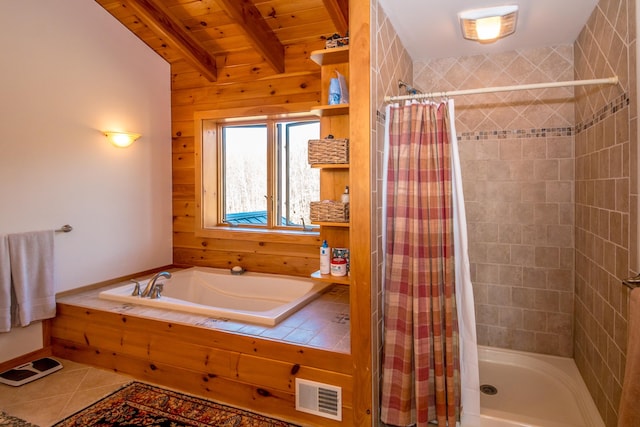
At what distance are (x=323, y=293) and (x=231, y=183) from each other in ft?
5.02

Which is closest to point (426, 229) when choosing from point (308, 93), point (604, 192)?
point (604, 192)

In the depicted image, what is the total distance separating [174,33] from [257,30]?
2.29 ft

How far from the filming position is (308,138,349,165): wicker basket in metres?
2.11

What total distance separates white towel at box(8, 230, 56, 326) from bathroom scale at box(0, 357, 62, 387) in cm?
30

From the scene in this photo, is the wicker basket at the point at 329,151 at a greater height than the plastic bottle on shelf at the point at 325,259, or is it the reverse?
the wicker basket at the point at 329,151

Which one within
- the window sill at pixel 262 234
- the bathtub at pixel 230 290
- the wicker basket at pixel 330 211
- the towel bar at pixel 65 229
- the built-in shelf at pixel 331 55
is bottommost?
the bathtub at pixel 230 290

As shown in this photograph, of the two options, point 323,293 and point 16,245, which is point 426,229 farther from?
point 16,245

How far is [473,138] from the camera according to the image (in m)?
2.62

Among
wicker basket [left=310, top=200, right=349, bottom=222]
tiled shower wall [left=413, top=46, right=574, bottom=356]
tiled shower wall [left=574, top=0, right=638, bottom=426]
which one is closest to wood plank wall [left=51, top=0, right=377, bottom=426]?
wicker basket [left=310, top=200, right=349, bottom=222]

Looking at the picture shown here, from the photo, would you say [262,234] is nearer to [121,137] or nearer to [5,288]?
[121,137]

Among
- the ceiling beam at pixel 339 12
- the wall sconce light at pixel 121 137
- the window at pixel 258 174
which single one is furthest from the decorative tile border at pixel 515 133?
the wall sconce light at pixel 121 137

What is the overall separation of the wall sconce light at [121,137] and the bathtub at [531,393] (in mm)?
3110

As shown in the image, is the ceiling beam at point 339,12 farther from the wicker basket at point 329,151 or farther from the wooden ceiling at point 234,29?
the wicker basket at point 329,151

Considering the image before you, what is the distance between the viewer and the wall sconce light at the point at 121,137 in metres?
3.01
